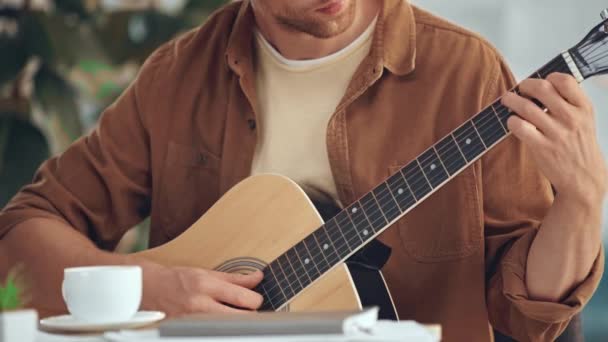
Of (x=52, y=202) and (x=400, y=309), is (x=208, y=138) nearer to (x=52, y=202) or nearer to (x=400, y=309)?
(x=52, y=202)

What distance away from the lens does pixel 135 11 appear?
319 centimetres

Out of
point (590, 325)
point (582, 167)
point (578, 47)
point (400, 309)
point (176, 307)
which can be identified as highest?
point (578, 47)

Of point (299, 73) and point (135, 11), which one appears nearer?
point (299, 73)

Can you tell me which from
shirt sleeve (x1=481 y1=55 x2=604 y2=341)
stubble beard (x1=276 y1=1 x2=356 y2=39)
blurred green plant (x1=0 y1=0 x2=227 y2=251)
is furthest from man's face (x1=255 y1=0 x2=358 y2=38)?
blurred green plant (x1=0 y1=0 x2=227 y2=251)

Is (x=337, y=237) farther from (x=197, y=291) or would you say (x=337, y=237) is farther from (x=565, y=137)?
(x=565, y=137)

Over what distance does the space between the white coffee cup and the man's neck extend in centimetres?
78

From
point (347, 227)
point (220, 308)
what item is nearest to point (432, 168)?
point (347, 227)

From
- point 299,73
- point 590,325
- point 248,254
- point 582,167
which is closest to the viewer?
point 582,167

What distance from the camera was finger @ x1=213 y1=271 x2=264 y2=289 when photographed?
1.58 m

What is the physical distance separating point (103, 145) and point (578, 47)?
90 centimetres

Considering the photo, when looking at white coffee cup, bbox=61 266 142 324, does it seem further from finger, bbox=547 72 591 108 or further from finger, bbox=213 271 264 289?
finger, bbox=547 72 591 108

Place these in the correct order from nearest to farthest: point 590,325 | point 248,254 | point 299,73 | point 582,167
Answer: point 582,167 → point 248,254 → point 299,73 → point 590,325

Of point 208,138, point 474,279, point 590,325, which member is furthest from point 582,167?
point 590,325

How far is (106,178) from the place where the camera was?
1990 mm
